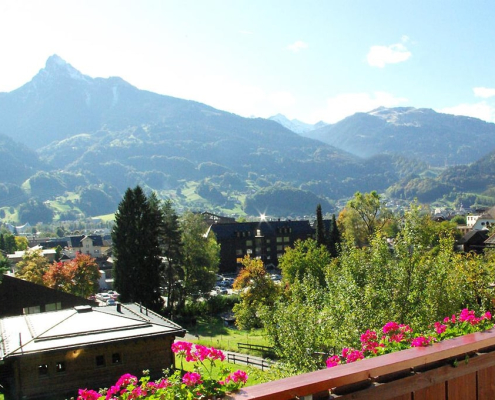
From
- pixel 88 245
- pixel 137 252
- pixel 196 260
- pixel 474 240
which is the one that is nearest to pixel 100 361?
pixel 137 252

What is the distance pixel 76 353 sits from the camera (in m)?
22.9

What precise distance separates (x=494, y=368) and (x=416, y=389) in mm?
1297

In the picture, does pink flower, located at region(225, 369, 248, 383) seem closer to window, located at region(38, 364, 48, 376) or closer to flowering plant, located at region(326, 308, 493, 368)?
flowering plant, located at region(326, 308, 493, 368)

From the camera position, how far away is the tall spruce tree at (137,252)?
1965 inches

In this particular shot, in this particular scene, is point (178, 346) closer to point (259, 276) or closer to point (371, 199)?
point (259, 276)

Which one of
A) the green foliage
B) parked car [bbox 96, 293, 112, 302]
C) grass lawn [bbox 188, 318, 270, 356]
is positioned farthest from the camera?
parked car [bbox 96, 293, 112, 302]

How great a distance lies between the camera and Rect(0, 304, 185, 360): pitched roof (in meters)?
22.7

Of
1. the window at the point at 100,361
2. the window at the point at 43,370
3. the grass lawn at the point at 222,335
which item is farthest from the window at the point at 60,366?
the grass lawn at the point at 222,335

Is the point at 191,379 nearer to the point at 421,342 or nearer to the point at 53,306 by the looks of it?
the point at 421,342

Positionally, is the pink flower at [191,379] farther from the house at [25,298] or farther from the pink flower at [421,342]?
the house at [25,298]

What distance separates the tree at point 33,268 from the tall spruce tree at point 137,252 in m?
10.3

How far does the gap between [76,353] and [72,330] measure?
185 centimetres

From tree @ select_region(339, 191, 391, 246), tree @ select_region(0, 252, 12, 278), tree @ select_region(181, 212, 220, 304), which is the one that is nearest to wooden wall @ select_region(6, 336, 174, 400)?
tree @ select_region(0, 252, 12, 278)

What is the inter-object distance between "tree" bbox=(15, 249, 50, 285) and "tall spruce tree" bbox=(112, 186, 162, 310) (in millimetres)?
10259
